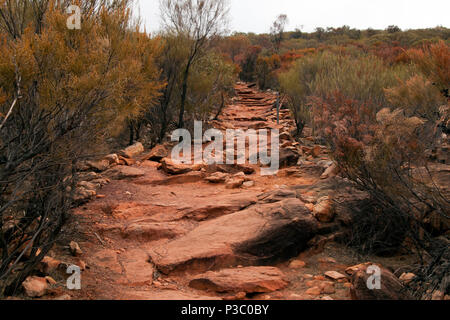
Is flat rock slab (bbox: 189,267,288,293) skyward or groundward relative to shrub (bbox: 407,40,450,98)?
groundward

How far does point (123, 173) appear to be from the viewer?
8461mm

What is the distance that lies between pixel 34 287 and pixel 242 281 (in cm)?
204

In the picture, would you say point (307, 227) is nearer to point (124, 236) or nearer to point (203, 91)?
point (124, 236)

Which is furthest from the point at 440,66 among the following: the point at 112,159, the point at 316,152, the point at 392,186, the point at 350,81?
the point at 112,159

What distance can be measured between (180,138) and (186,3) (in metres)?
4.65

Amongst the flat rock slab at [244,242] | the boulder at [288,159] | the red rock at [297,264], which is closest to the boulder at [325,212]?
the flat rock slab at [244,242]

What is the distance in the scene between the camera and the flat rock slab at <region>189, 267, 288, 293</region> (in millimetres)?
3928

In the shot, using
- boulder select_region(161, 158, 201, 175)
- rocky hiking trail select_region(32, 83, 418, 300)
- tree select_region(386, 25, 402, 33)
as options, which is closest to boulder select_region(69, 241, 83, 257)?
rocky hiking trail select_region(32, 83, 418, 300)

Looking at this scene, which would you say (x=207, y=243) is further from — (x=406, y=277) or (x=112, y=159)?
(x=112, y=159)

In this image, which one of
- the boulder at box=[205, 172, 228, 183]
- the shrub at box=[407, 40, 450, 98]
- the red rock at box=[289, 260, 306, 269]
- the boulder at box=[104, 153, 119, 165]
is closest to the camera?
the red rock at box=[289, 260, 306, 269]

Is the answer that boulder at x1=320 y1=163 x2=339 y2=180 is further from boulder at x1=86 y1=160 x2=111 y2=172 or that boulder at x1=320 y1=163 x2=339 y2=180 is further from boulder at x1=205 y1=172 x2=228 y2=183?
boulder at x1=86 y1=160 x2=111 y2=172

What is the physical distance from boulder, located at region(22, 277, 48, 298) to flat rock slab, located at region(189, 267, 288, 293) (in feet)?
4.91

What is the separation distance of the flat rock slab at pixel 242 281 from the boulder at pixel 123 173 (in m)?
4.64
